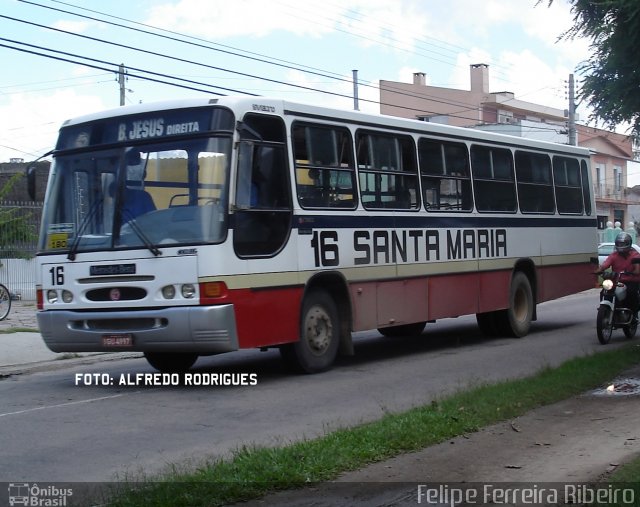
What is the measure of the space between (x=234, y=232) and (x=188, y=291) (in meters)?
0.84

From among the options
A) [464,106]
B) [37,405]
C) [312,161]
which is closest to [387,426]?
[37,405]

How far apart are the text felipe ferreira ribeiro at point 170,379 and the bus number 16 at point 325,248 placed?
1.71m

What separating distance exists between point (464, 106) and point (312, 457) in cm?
5528

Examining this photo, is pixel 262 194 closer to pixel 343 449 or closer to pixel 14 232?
pixel 343 449

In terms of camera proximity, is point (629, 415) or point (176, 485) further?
point (629, 415)

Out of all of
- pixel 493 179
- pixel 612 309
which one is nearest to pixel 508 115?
pixel 493 179

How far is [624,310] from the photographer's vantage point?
1527cm

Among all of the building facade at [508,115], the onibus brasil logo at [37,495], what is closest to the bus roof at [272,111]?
the onibus brasil logo at [37,495]

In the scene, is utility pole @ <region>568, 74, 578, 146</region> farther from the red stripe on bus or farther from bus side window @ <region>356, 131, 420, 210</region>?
bus side window @ <region>356, 131, 420, 210</region>

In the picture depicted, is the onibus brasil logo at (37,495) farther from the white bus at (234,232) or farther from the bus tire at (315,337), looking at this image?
the bus tire at (315,337)

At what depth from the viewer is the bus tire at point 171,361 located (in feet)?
40.6

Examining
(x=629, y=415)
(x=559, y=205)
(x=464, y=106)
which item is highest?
(x=464, y=106)

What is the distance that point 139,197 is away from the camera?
11055 mm

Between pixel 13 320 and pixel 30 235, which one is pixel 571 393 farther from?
pixel 30 235
